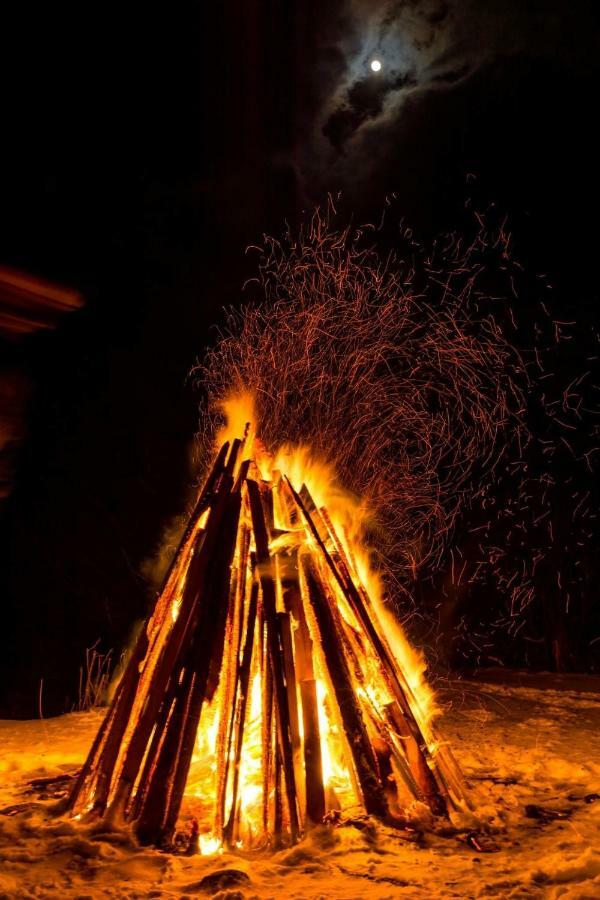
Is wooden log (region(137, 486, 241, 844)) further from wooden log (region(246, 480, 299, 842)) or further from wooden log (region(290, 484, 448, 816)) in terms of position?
wooden log (region(290, 484, 448, 816))

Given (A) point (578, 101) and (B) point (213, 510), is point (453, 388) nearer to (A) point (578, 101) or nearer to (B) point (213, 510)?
(A) point (578, 101)

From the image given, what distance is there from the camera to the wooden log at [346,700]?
324 centimetres

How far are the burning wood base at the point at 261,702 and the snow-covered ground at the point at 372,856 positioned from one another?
5.8 inches

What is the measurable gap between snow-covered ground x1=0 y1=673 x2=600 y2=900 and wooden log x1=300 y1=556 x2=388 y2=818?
0.47ft

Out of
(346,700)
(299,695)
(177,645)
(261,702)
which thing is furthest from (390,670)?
(177,645)

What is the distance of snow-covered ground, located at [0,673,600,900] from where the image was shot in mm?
2656

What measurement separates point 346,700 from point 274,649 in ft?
1.20

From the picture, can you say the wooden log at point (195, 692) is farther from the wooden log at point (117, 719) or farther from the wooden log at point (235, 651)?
the wooden log at point (117, 719)

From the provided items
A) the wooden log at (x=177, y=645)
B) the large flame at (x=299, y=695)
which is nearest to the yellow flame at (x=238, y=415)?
the large flame at (x=299, y=695)

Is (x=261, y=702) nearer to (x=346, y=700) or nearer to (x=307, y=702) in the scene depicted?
(x=307, y=702)

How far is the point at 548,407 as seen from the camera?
416 inches

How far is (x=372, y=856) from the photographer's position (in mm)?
2912

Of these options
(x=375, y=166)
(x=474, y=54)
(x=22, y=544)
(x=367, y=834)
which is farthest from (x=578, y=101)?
(x=367, y=834)

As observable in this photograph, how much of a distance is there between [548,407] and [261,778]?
819cm
